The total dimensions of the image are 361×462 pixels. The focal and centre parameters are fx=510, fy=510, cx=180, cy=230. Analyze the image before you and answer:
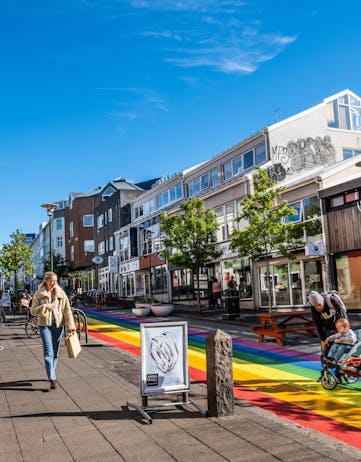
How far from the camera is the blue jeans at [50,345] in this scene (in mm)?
7430

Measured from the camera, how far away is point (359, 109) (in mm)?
30875

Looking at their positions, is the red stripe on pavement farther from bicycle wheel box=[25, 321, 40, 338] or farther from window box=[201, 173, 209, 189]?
window box=[201, 173, 209, 189]

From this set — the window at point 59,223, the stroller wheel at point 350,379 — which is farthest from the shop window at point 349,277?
the window at point 59,223

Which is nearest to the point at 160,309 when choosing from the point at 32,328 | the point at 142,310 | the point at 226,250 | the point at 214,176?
the point at 142,310

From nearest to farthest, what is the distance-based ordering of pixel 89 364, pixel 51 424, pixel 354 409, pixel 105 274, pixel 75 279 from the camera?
pixel 51 424 < pixel 354 409 < pixel 89 364 < pixel 105 274 < pixel 75 279

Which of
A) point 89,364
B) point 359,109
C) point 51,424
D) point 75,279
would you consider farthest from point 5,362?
point 75,279

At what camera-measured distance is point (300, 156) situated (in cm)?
2847

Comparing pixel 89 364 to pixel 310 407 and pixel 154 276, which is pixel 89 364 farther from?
pixel 154 276

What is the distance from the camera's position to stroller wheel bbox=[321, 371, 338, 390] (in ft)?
25.0

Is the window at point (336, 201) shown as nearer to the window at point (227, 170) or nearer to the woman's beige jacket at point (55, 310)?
the window at point (227, 170)

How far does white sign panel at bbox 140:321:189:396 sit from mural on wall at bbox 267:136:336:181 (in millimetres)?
21595

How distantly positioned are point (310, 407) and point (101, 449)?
3.12 meters

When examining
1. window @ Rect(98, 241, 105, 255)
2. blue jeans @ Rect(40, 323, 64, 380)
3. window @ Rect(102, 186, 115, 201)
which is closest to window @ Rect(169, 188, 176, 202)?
window @ Rect(98, 241, 105, 255)

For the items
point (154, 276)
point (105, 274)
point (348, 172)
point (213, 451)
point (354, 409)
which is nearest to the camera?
point (213, 451)
